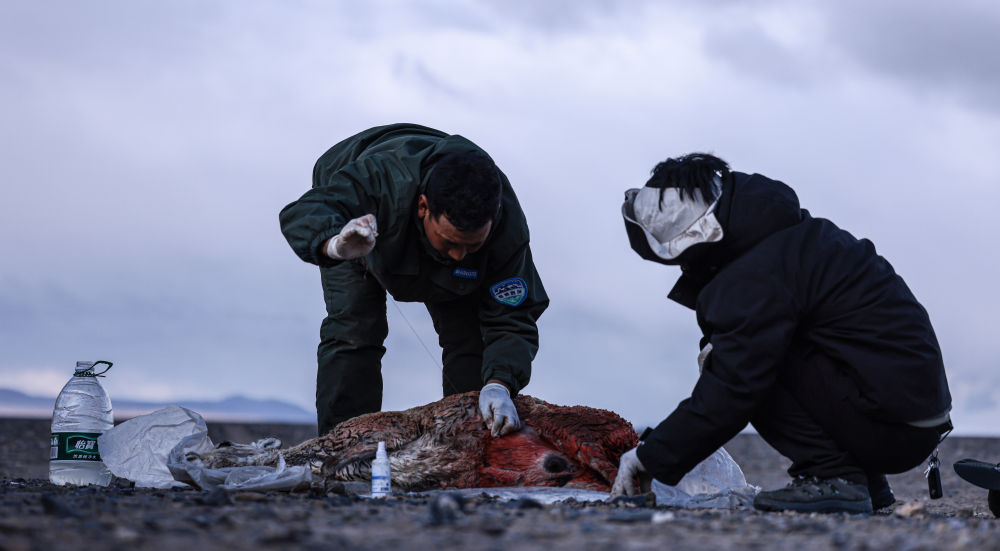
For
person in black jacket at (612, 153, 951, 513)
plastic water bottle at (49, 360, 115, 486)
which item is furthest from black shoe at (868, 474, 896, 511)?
plastic water bottle at (49, 360, 115, 486)

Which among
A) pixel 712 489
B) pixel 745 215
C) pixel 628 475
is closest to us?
pixel 745 215

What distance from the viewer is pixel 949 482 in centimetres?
968

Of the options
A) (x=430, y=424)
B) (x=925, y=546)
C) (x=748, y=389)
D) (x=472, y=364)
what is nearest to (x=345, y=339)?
(x=472, y=364)

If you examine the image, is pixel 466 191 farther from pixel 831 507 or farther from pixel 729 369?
pixel 831 507

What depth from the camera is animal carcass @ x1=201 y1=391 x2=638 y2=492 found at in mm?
4559

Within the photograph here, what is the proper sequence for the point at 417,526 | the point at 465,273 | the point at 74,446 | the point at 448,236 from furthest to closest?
the point at 465,273 → the point at 74,446 → the point at 448,236 → the point at 417,526

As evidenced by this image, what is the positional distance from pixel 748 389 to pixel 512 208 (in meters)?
2.04

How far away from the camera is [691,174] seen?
3.87 m

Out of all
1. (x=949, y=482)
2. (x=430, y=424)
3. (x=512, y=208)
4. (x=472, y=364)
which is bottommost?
(x=949, y=482)

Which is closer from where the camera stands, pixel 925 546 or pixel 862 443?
pixel 925 546

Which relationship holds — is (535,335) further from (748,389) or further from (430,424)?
(748,389)

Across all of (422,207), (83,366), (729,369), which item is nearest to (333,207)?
(422,207)

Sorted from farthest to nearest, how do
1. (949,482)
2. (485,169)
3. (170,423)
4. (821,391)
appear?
(949,482) < (170,423) < (485,169) < (821,391)

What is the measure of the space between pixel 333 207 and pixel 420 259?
601 millimetres
